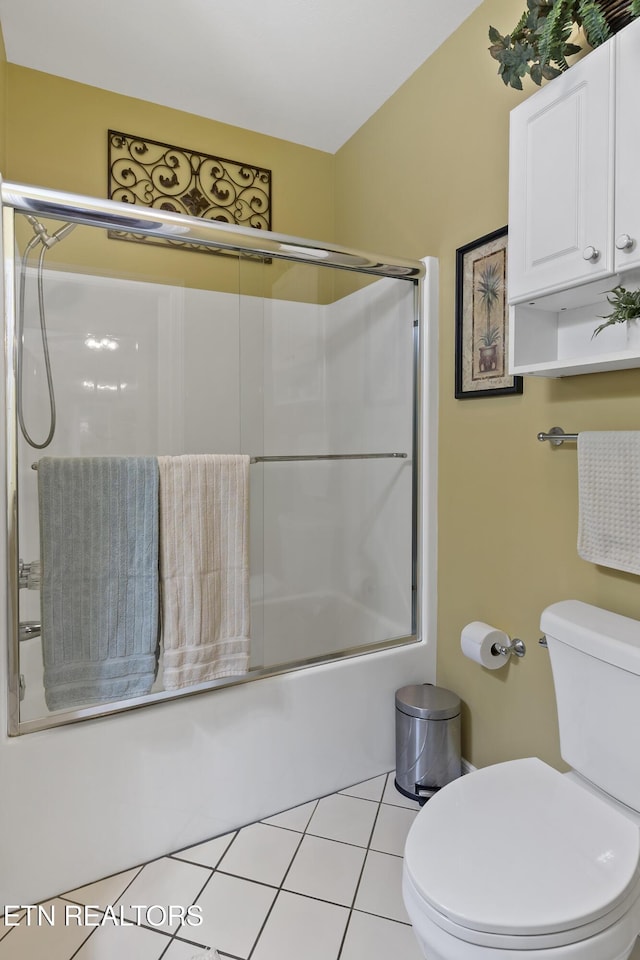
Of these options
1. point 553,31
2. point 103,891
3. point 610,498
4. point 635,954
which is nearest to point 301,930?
point 103,891

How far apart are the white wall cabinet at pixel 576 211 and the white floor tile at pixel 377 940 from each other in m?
1.42

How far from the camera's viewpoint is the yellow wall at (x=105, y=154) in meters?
1.72

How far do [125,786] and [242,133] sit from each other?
264 cm

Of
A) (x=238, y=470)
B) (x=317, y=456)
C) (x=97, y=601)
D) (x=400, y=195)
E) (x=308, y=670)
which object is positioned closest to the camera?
(x=97, y=601)

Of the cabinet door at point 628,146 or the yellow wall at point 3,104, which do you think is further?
the yellow wall at point 3,104

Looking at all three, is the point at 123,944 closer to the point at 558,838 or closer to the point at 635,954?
the point at 558,838

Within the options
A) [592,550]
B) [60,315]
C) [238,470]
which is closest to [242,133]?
[60,315]

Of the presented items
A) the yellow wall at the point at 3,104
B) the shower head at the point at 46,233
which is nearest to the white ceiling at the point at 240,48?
the yellow wall at the point at 3,104

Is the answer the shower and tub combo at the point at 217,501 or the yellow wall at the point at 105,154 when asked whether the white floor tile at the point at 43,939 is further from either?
the yellow wall at the point at 105,154

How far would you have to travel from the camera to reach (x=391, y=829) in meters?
1.66

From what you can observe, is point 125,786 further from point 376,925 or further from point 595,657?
point 595,657

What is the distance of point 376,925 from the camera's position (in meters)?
1.33

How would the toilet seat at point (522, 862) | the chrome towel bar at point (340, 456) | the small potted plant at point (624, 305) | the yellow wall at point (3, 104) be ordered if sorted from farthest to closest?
the yellow wall at point (3, 104)
the chrome towel bar at point (340, 456)
the small potted plant at point (624, 305)
the toilet seat at point (522, 862)

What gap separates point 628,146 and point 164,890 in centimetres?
209
